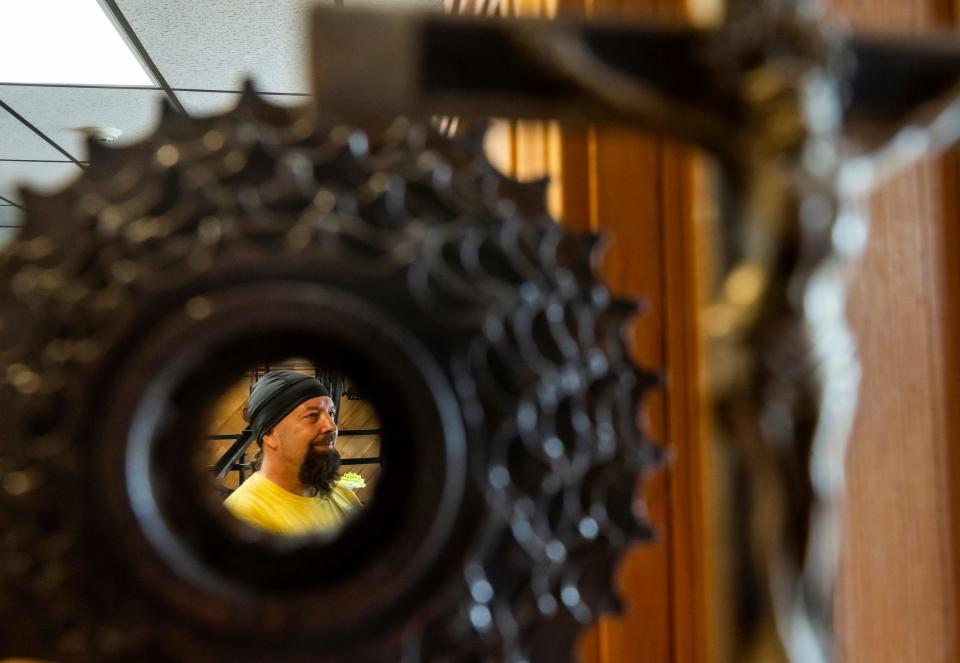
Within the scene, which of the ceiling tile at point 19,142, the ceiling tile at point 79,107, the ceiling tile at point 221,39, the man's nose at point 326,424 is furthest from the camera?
the ceiling tile at point 19,142

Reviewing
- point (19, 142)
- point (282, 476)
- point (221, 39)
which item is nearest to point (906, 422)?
point (282, 476)

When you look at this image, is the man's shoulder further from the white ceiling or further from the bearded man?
the white ceiling

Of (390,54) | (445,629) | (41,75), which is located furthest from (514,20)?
(41,75)

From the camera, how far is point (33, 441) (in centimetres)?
21

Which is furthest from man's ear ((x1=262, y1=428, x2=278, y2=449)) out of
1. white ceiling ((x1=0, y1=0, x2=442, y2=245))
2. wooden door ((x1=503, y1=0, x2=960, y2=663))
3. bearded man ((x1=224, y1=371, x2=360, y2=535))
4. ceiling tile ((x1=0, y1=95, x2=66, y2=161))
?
wooden door ((x1=503, y1=0, x2=960, y2=663))

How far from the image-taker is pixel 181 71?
1796mm

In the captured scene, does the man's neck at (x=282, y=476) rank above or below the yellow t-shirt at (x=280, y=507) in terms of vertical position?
above

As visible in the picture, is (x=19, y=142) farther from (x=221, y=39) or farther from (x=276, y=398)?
(x=276, y=398)

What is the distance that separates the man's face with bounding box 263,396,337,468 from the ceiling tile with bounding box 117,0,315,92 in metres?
0.60

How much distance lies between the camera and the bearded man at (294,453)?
1441 millimetres

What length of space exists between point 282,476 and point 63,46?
0.94m

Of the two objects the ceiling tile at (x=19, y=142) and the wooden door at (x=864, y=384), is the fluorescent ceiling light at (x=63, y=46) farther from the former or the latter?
the wooden door at (x=864, y=384)

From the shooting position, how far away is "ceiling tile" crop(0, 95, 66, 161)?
6.93ft

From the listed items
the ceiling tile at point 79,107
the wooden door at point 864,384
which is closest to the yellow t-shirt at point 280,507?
the ceiling tile at point 79,107
